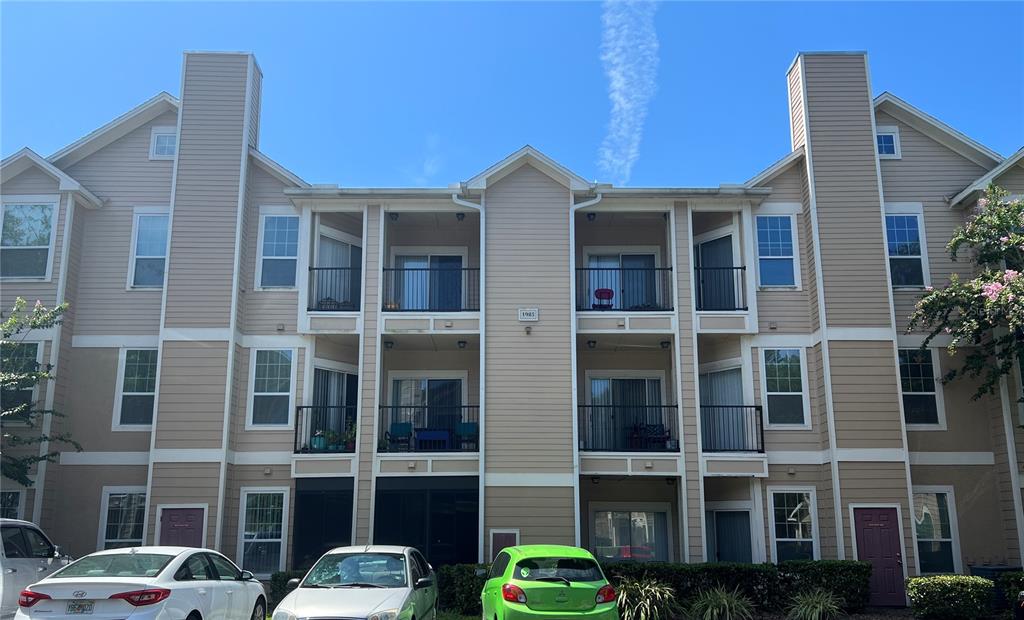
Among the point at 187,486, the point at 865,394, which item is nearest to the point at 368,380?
the point at 187,486

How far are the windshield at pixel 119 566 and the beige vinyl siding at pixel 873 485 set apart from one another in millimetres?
13329

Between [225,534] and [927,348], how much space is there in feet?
52.2

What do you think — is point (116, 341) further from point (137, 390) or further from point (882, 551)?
point (882, 551)

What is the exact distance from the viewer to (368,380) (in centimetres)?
1823

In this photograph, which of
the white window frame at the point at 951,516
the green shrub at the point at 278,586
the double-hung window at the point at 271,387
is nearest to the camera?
the green shrub at the point at 278,586

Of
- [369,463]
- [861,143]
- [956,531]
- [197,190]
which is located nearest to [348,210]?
[197,190]

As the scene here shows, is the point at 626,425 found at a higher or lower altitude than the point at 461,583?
higher

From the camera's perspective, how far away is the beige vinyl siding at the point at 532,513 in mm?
17281

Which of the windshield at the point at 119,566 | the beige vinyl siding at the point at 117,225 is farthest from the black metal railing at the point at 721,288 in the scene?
the windshield at the point at 119,566

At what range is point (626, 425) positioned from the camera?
19719mm

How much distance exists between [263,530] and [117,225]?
7845mm

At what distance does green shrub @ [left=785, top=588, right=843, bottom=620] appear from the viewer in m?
15.0

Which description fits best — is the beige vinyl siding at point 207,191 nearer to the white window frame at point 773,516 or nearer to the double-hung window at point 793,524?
the white window frame at point 773,516

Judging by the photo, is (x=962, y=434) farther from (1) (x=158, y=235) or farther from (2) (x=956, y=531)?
(1) (x=158, y=235)
